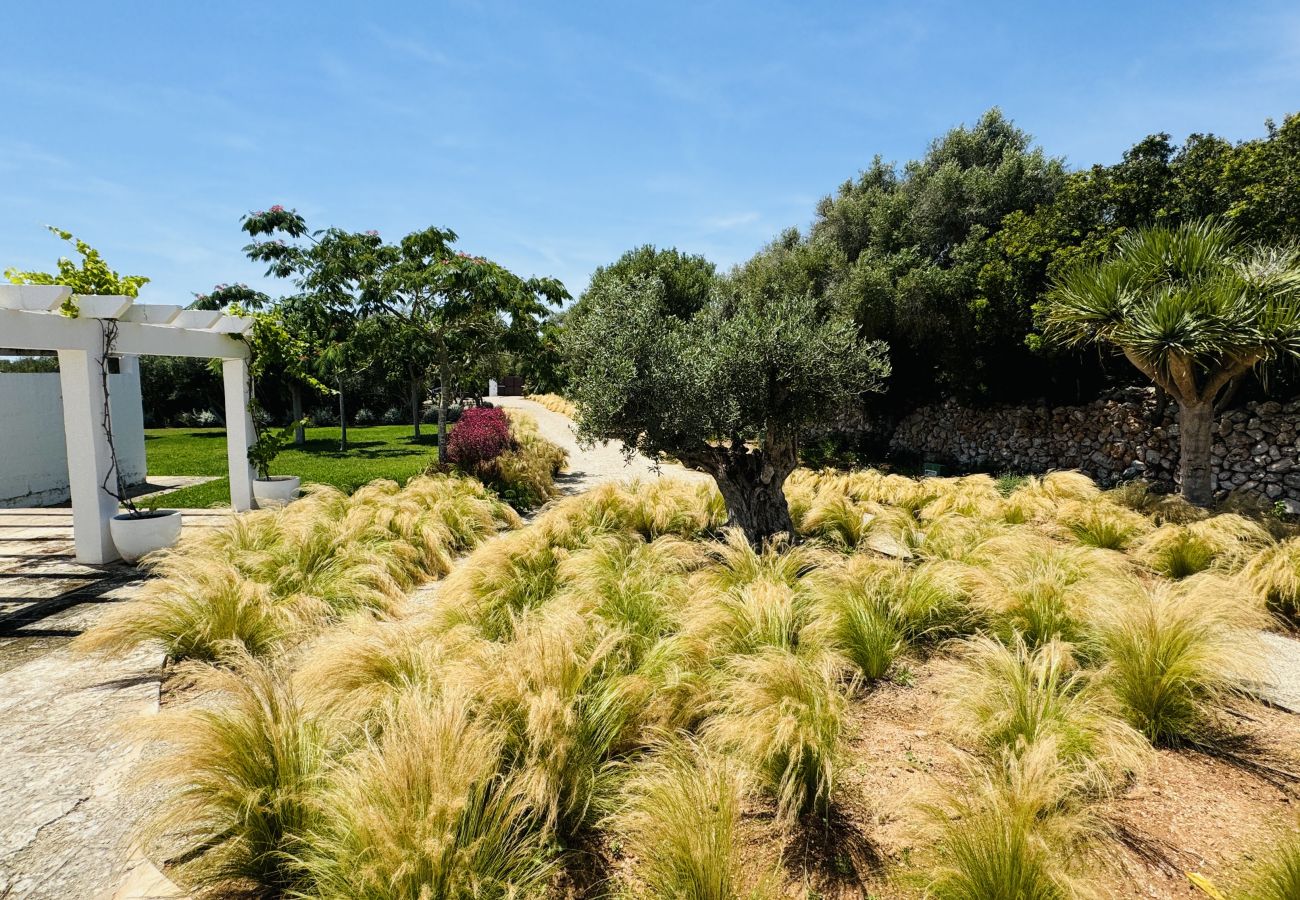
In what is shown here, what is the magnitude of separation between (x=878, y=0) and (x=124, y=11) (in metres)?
7.21

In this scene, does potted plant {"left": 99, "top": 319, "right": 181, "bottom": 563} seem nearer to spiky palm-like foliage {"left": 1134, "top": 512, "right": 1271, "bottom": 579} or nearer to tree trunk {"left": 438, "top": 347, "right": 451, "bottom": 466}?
tree trunk {"left": 438, "top": 347, "right": 451, "bottom": 466}

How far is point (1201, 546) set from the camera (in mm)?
5504

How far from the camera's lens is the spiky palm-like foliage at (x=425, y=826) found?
177 centimetres

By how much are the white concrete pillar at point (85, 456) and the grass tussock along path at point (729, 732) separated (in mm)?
1801

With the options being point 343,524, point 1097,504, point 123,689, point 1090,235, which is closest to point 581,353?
point 343,524

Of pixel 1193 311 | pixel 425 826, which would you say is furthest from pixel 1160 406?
pixel 425 826

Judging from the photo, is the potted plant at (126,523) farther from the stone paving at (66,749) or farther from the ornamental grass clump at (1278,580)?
the ornamental grass clump at (1278,580)

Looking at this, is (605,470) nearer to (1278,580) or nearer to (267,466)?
(267,466)

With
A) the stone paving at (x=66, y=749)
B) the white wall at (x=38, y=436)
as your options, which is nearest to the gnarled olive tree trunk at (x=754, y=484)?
the stone paving at (x=66, y=749)

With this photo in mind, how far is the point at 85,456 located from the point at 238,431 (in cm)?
234

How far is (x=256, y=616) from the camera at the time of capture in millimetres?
3904

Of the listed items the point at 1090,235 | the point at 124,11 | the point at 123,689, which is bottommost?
the point at 123,689

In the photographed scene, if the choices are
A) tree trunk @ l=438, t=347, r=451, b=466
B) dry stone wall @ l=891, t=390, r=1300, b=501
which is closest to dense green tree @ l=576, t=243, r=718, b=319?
tree trunk @ l=438, t=347, r=451, b=466

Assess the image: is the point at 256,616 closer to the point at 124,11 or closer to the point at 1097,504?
the point at 124,11
